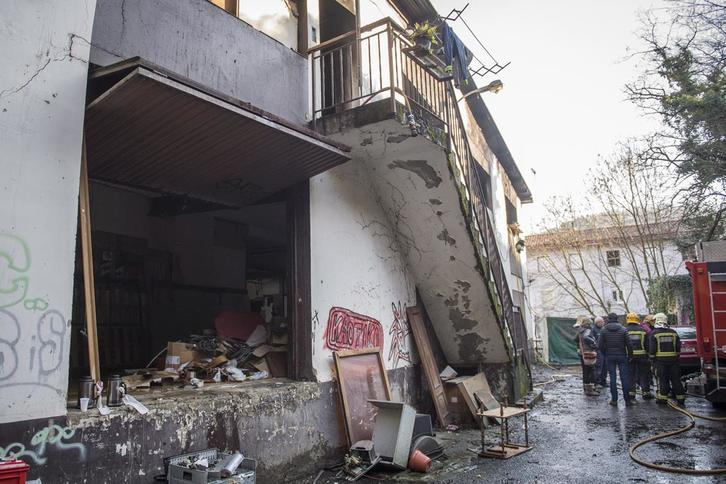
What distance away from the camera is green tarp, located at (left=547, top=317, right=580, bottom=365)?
20609mm

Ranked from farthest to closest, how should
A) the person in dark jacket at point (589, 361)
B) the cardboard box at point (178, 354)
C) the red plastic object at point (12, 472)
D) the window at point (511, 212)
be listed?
the window at point (511, 212), the person in dark jacket at point (589, 361), the cardboard box at point (178, 354), the red plastic object at point (12, 472)

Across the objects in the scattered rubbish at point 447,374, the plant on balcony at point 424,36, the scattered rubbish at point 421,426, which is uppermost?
the plant on balcony at point 424,36

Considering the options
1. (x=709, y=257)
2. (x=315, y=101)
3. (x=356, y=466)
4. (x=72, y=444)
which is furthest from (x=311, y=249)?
(x=709, y=257)

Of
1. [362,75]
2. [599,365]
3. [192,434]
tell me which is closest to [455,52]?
[362,75]

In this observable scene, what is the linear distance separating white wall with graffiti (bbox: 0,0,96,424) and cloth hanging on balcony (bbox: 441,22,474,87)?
18.8 feet

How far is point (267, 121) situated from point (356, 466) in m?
3.96

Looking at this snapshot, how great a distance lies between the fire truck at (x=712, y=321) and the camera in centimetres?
859

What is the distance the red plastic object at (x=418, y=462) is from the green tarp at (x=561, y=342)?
1663cm

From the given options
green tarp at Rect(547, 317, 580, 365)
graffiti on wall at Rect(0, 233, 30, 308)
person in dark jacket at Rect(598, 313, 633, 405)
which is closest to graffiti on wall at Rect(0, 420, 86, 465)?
graffiti on wall at Rect(0, 233, 30, 308)

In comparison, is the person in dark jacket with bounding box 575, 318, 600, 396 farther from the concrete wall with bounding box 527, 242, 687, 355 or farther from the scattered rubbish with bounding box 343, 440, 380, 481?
the concrete wall with bounding box 527, 242, 687, 355

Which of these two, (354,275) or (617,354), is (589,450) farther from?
(617,354)

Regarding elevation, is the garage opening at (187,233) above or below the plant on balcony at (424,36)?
below

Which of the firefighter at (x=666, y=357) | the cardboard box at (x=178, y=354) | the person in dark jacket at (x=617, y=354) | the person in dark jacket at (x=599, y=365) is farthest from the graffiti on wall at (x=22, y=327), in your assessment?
the person in dark jacket at (x=599, y=365)

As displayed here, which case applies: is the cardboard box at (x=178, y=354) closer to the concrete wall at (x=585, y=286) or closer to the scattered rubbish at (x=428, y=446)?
the scattered rubbish at (x=428, y=446)
